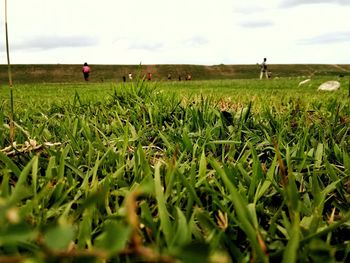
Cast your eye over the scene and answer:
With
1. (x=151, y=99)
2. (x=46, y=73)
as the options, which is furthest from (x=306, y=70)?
(x=151, y=99)

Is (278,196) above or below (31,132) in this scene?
below

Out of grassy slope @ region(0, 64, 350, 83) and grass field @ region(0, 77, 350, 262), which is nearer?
grass field @ region(0, 77, 350, 262)

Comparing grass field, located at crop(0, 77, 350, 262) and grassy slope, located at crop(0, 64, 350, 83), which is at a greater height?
grassy slope, located at crop(0, 64, 350, 83)

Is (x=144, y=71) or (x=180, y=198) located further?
(x=144, y=71)

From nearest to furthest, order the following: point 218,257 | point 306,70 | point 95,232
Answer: point 218,257, point 95,232, point 306,70

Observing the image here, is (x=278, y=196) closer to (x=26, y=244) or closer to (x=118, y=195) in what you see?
(x=118, y=195)

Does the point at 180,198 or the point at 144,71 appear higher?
the point at 144,71

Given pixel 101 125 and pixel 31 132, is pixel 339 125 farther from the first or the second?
pixel 31 132

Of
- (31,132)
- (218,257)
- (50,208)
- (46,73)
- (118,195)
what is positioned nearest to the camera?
(218,257)

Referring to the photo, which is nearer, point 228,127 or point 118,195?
point 118,195

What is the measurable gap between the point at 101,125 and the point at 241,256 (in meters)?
1.77

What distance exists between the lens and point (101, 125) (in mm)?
2486

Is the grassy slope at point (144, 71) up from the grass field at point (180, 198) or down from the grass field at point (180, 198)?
up

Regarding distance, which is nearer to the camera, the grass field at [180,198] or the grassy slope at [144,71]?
the grass field at [180,198]
